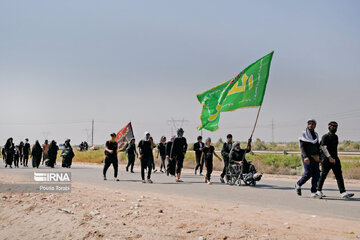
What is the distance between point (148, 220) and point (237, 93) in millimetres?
7782

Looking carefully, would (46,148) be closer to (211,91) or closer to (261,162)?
(261,162)

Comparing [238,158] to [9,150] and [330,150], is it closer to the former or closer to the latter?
[330,150]

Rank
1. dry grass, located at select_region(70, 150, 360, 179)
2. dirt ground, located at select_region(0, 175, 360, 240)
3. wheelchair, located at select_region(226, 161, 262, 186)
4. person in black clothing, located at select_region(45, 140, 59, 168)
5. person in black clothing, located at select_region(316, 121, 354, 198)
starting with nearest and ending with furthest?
dirt ground, located at select_region(0, 175, 360, 240) → person in black clothing, located at select_region(316, 121, 354, 198) → wheelchair, located at select_region(226, 161, 262, 186) → dry grass, located at select_region(70, 150, 360, 179) → person in black clothing, located at select_region(45, 140, 59, 168)

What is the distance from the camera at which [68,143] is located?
96.9 ft

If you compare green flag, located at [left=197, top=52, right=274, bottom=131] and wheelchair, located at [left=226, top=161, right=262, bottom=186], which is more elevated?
green flag, located at [left=197, top=52, right=274, bottom=131]

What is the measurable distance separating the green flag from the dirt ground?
15.8ft

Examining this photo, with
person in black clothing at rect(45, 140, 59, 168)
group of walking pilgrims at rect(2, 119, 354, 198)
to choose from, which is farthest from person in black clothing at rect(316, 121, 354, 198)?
person in black clothing at rect(45, 140, 59, 168)

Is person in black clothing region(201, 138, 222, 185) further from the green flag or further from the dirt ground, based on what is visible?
the dirt ground

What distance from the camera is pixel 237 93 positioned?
14.6 metres

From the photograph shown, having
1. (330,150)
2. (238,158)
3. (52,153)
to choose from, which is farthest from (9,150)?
(330,150)

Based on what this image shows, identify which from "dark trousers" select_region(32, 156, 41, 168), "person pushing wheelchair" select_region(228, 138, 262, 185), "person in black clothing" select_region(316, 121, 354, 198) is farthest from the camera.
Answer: "dark trousers" select_region(32, 156, 41, 168)

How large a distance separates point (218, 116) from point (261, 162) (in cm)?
935

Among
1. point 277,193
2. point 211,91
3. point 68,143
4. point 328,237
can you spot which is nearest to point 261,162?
point 211,91

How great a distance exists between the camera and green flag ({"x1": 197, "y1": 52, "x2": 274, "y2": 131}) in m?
13.8
